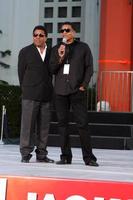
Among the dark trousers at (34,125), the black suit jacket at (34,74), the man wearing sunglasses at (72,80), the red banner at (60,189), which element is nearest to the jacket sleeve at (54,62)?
the man wearing sunglasses at (72,80)

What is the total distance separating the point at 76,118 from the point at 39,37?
1143 millimetres

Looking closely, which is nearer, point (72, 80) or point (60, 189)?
point (60, 189)

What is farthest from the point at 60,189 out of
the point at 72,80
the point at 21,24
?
the point at 21,24

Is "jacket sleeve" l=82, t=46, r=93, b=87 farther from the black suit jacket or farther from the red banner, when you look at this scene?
the red banner

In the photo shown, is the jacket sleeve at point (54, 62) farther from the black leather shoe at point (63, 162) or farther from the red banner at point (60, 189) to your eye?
the red banner at point (60, 189)

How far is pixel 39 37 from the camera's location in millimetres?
6852

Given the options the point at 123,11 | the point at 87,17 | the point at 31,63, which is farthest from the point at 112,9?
the point at 31,63

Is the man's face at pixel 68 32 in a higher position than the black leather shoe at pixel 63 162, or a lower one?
higher

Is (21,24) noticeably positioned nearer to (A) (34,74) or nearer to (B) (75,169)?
(A) (34,74)

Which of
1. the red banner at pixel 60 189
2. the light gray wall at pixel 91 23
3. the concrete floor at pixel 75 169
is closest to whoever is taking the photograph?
the red banner at pixel 60 189

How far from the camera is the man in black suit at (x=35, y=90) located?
6879mm

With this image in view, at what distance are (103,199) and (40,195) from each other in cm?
50

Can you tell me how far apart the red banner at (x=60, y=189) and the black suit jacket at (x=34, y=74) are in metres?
2.55

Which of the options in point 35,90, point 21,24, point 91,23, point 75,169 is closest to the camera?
point 75,169
